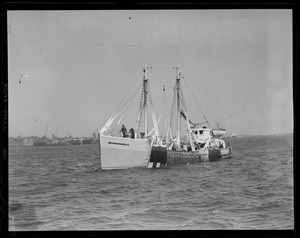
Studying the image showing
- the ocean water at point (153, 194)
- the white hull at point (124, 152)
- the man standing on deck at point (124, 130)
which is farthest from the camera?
the white hull at point (124, 152)

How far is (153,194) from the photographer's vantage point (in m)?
5.82

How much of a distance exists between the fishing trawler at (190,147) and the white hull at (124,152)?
0.45 feet

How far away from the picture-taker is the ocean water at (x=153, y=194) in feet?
17.9

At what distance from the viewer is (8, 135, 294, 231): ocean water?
17.9ft

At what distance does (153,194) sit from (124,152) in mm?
1153

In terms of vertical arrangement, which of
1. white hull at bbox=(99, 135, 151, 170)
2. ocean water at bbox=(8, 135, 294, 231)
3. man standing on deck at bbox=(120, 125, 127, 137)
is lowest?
ocean water at bbox=(8, 135, 294, 231)

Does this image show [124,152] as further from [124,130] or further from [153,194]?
[153,194]

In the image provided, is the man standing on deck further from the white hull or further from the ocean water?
the ocean water

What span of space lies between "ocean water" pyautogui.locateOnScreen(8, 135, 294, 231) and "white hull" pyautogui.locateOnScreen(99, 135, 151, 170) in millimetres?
407

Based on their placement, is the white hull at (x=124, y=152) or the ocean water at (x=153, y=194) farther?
the white hull at (x=124, y=152)

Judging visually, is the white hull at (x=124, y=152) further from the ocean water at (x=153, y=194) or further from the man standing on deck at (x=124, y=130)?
the ocean water at (x=153, y=194)

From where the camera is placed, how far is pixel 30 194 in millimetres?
5609
